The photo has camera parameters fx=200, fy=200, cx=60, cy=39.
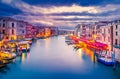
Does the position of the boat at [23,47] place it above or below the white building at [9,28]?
below

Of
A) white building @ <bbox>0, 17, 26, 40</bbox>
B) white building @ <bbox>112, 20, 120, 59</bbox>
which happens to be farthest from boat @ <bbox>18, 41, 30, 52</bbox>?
white building @ <bbox>112, 20, 120, 59</bbox>

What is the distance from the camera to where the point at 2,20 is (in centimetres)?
2230

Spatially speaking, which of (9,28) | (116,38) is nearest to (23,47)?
(9,28)

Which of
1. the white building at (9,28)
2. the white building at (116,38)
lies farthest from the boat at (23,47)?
the white building at (116,38)

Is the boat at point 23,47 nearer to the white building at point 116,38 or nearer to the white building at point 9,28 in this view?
the white building at point 9,28

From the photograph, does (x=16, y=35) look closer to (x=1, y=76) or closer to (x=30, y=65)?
(x=30, y=65)

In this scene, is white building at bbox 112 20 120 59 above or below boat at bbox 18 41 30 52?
above

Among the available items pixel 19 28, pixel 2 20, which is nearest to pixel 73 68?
pixel 2 20

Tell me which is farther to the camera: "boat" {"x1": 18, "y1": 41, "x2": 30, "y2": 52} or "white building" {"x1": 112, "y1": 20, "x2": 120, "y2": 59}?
"boat" {"x1": 18, "y1": 41, "x2": 30, "y2": 52}

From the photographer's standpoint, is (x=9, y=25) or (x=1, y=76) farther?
(x=9, y=25)

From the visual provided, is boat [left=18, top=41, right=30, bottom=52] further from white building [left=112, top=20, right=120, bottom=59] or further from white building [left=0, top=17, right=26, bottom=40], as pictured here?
white building [left=112, top=20, right=120, bottom=59]

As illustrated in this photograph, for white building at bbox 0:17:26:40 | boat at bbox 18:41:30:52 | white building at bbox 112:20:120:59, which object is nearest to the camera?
white building at bbox 112:20:120:59

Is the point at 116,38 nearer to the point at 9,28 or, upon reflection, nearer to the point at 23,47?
the point at 23,47

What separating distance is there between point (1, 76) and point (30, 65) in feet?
9.38
